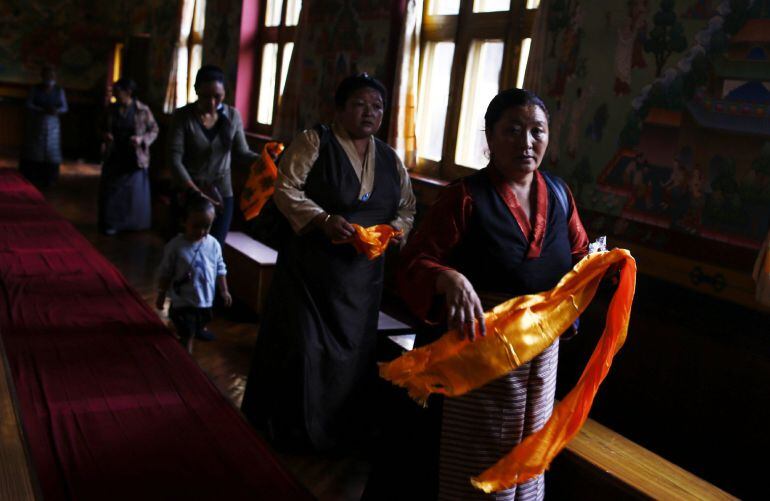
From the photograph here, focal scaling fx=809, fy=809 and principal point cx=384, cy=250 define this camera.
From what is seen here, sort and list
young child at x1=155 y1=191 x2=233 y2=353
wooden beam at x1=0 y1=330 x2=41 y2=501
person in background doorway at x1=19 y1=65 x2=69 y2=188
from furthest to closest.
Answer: person in background doorway at x1=19 y1=65 x2=69 y2=188, young child at x1=155 y1=191 x2=233 y2=353, wooden beam at x1=0 y1=330 x2=41 y2=501

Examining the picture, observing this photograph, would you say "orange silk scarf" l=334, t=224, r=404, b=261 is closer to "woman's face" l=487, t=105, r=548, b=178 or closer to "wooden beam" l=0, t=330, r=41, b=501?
"woman's face" l=487, t=105, r=548, b=178

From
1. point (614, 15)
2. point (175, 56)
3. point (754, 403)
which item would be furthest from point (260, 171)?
point (175, 56)

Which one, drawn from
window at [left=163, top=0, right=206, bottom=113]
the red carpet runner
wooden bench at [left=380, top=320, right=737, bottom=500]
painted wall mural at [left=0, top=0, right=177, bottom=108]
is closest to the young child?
the red carpet runner

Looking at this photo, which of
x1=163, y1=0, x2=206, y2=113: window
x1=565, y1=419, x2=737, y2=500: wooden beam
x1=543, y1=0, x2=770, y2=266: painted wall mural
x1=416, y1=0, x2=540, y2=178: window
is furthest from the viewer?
x1=163, y1=0, x2=206, y2=113: window

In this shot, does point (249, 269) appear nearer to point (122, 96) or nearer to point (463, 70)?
point (463, 70)

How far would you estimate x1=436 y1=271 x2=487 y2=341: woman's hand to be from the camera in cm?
206

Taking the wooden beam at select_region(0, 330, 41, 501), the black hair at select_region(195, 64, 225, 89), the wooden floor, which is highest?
the black hair at select_region(195, 64, 225, 89)

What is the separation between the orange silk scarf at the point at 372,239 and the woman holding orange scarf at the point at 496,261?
1.19 metres

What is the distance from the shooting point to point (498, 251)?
2.28m

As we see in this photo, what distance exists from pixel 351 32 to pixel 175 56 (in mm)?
5086

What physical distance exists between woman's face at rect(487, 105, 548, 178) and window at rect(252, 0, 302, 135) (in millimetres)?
5865

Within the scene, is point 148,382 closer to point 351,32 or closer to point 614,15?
point 614,15

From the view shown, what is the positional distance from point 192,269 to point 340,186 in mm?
1223

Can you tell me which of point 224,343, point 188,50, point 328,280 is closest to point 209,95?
point 224,343
